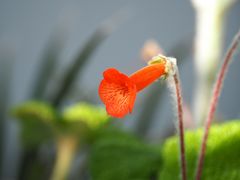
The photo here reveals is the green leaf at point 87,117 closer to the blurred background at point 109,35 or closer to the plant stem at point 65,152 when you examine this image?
the plant stem at point 65,152

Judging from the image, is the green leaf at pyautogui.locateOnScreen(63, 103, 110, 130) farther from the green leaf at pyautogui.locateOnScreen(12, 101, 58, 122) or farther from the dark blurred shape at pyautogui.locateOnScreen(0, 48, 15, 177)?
the dark blurred shape at pyautogui.locateOnScreen(0, 48, 15, 177)

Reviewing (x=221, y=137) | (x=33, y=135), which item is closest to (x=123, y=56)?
(x=33, y=135)

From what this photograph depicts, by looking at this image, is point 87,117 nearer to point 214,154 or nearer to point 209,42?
point 209,42

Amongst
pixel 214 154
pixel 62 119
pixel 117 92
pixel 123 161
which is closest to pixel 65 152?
pixel 62 119

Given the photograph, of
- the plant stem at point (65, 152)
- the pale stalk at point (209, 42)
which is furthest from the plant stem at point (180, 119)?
the plant stem at point (65, 152)

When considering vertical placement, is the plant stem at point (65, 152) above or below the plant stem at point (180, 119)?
above

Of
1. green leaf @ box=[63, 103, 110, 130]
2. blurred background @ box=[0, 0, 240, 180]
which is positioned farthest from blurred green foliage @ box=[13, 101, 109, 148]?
blurred background @ box=[0, 0, 240, 180]
